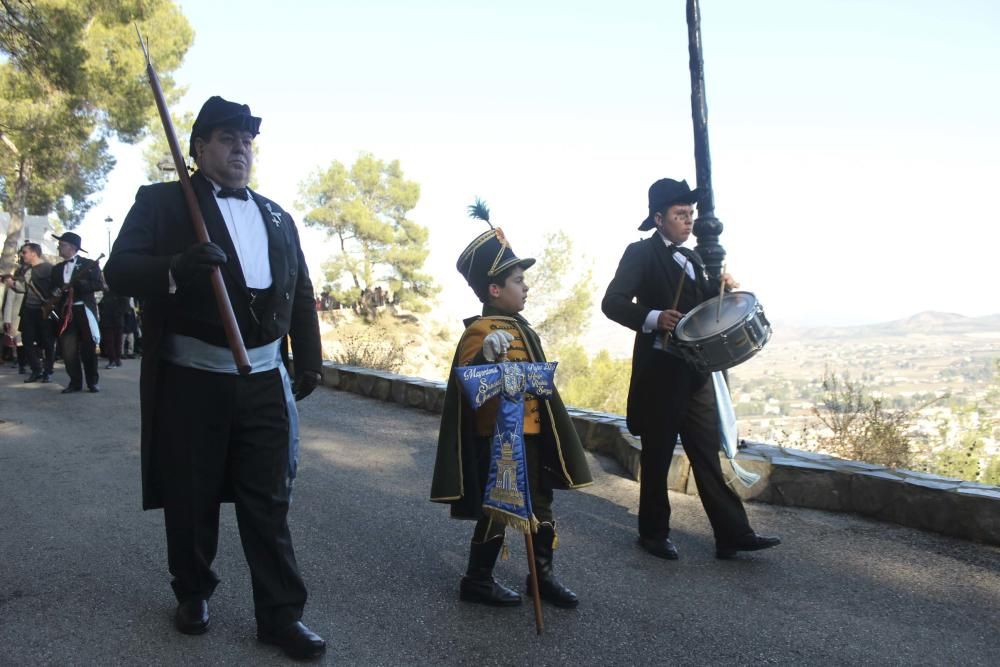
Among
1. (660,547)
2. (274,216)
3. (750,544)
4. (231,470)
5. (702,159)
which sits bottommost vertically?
(660,547)

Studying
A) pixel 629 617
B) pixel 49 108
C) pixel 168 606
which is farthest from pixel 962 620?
pixel 49 108

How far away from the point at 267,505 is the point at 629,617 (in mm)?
1641

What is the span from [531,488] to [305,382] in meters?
1.10

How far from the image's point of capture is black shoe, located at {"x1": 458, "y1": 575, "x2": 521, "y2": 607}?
369cm

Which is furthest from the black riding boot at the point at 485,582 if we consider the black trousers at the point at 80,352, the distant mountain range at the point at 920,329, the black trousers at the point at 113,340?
the distant mountain range at the point at 920,329

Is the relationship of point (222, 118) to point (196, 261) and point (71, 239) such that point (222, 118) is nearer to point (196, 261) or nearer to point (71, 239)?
point (196, 261)

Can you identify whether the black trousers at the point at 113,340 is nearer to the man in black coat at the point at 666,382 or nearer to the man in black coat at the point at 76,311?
the man in black coat at the point at 76,311

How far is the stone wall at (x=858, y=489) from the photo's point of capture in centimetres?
468

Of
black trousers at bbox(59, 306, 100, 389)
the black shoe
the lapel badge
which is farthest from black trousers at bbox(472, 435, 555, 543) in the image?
black trousers at bbox(59, 306, 100, 389)

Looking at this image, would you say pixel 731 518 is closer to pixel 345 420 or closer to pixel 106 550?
pixel 106 550

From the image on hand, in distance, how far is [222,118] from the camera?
3082 millimetres

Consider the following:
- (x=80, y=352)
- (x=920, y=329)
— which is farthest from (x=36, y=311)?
(x=920, y=329)

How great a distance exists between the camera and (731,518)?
4.38 m

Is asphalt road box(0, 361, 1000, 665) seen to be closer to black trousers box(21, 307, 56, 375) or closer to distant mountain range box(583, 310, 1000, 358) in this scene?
black trousers box(21, 307, 56, 375)
